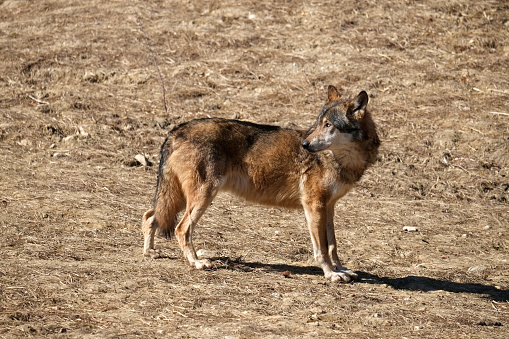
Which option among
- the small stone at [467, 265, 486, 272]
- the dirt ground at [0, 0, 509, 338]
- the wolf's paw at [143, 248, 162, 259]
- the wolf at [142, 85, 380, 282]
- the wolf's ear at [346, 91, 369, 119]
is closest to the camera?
the dirt ground at [0, 0, 509, 338]

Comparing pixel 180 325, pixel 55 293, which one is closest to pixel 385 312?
pixel 180 325

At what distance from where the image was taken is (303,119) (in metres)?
13.3

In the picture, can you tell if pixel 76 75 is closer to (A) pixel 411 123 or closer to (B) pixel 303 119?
(B) pixel 303 119

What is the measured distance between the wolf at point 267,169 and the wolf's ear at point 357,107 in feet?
0.04

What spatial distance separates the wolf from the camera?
769cm

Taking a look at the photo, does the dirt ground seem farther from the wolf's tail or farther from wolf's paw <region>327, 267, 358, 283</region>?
the wolf's tail

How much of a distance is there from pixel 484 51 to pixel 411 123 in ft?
10.6

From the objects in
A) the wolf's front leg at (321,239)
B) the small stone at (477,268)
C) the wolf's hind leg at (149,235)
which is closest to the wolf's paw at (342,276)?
the wolf's front leg at (321,239)

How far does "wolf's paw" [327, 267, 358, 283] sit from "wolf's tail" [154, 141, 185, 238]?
1940 millimetres

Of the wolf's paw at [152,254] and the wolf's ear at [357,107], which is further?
the wolf's paw at [152,254]

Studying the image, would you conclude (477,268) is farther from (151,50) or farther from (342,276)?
(151,50)

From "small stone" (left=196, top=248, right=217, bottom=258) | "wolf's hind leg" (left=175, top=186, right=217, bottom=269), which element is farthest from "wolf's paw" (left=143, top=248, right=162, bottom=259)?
"small stone" (left=196, top=248, right=217, bottom=258)

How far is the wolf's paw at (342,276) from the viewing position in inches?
301

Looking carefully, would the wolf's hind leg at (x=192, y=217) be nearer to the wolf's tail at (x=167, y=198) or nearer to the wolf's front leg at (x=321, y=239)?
the wolf's tail at (x=167, y=198)
